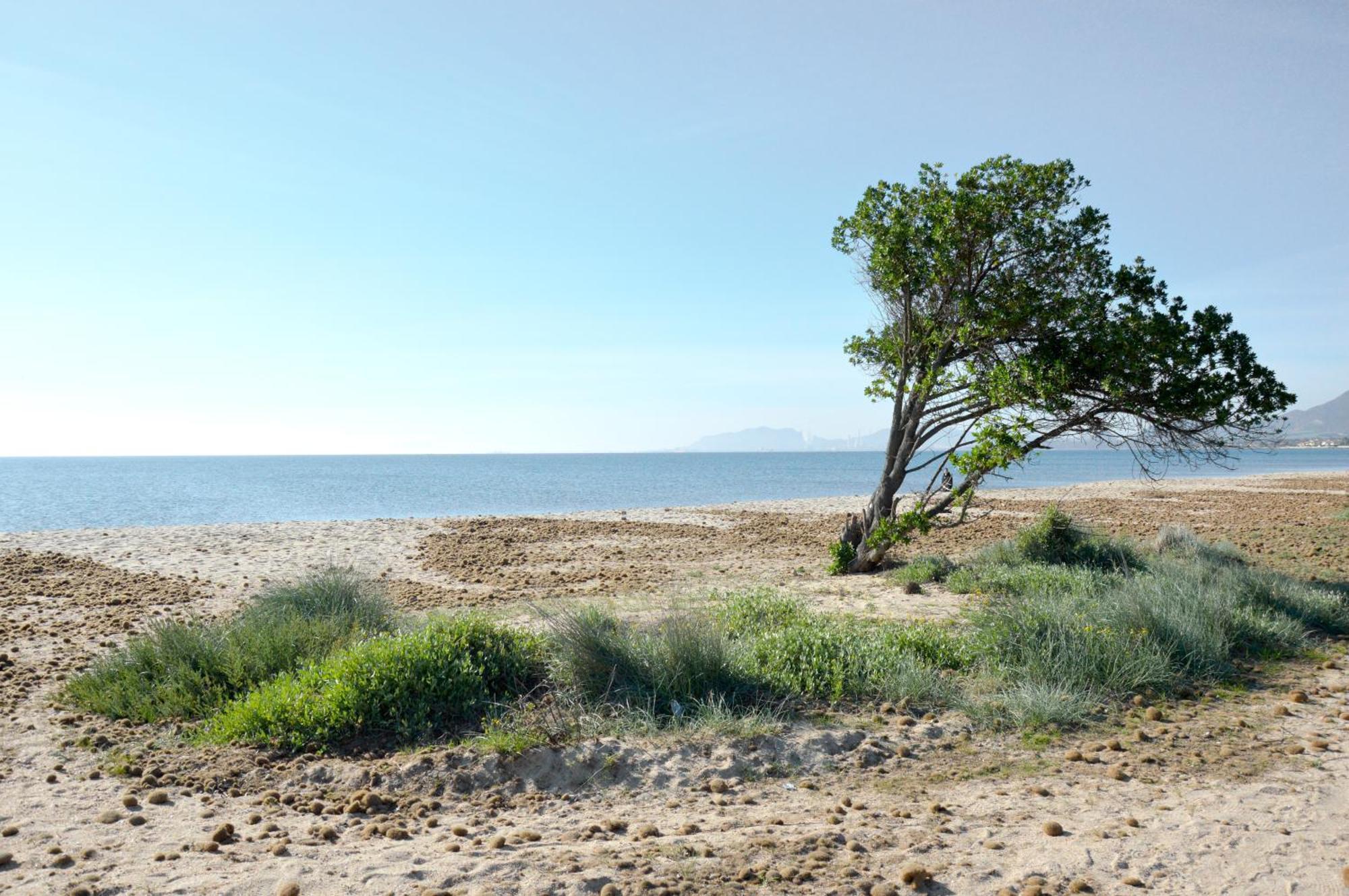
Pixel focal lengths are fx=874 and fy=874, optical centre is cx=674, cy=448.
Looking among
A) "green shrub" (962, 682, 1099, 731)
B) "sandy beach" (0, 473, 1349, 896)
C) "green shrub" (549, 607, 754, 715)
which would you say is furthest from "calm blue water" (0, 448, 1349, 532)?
"sandy beach" (0, 473, 1349, 896)

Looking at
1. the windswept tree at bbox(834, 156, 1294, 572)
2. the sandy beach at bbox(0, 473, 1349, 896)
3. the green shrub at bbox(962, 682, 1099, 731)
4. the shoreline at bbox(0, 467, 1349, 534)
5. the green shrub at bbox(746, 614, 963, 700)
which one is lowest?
the sandy beach at bbox(0, 473, 1349, 896)

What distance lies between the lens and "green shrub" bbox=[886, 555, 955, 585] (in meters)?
12.6

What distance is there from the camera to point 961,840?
14.8 ft

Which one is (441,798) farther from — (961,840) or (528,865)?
(961,840)

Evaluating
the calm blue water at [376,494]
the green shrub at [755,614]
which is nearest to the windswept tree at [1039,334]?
the green shrub at [755,614]

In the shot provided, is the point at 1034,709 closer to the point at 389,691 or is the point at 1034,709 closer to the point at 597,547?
the point at 389,691

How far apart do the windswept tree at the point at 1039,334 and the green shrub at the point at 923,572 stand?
0.66 metres

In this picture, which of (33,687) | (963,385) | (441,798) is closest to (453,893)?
(441,798)

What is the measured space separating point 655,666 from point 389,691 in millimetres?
2057

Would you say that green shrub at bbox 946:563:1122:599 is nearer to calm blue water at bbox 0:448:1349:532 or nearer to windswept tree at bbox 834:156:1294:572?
windswept tree at bbox 834:156:1294:572

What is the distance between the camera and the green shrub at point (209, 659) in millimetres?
7199

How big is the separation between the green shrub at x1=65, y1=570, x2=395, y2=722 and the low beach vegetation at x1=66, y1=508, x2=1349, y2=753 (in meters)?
0.02

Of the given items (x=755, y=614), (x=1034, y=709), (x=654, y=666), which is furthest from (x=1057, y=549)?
(x=654, y=666)

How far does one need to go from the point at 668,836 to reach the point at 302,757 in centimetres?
285
